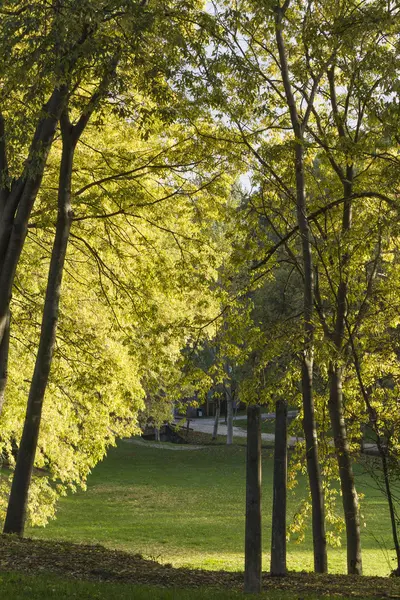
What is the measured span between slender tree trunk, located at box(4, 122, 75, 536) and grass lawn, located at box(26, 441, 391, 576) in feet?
14.7

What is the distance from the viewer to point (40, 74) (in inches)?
337

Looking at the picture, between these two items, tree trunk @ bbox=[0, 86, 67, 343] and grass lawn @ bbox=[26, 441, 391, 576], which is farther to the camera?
grass lawn @ bbox=[26, 441, 391, 576]

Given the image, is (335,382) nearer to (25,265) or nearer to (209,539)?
(25,265)

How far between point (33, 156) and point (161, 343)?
550 centimetres

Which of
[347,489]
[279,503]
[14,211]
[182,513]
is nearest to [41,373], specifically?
[14,211]

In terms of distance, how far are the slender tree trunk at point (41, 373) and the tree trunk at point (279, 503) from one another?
13.6 feet

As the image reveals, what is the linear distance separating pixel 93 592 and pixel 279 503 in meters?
2.71

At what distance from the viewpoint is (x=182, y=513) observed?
26.5 m

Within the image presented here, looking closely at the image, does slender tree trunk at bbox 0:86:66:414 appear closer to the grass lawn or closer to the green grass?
the green grass

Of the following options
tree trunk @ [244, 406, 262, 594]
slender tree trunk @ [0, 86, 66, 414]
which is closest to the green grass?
tree trunk @ [244, 406, 262, 594]

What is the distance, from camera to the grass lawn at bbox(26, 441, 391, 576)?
61.2ft

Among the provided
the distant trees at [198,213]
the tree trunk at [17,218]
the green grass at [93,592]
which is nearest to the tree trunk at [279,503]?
the distant trees at [198,213]

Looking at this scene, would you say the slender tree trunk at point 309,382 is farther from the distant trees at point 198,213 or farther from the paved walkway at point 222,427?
the paved walkway at point 222,427

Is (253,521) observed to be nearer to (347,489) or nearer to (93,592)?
(93,592)
